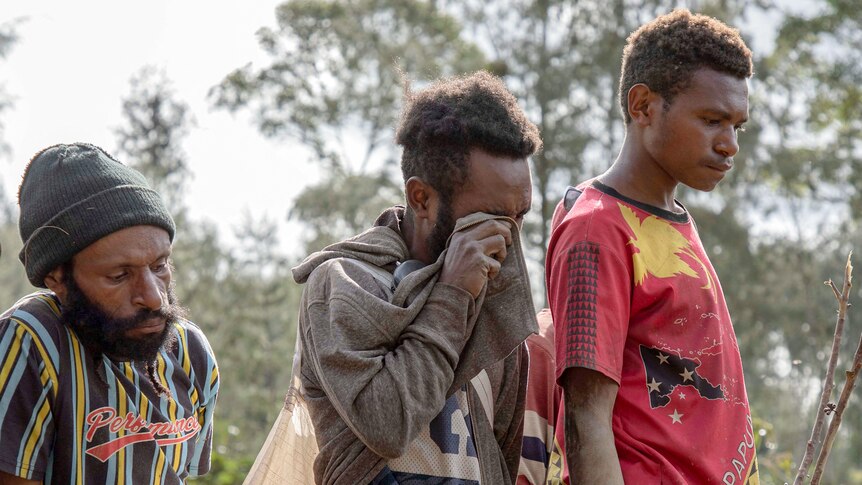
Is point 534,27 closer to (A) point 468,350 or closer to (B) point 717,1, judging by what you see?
(B) point 717,1

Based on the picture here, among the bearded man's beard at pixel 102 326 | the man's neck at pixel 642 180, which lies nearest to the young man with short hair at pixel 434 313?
the man's neck at pixel 642 180

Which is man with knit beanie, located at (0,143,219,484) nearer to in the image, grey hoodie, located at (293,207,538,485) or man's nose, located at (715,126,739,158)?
grey hoodie, located at (293,207,538,485)

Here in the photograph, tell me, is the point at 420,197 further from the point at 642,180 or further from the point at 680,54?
the point at 680,54

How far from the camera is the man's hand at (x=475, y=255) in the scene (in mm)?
2633

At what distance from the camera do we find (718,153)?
9.76 feet

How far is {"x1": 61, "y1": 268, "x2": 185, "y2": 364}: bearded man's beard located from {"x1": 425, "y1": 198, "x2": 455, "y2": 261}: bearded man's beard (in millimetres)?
826

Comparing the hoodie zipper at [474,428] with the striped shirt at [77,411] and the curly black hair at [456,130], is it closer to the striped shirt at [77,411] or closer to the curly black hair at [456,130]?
the curly black hair at [456,130]

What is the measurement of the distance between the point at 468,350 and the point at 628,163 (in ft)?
2.77

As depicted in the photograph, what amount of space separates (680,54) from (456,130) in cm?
75

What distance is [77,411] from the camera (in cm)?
276

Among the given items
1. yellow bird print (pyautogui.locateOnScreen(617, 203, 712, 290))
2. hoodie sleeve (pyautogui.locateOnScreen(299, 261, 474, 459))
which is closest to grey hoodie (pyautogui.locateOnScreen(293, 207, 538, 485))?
hoodie sleeve (pyautogui.locateOnScreen(299, 261, 474, 459))

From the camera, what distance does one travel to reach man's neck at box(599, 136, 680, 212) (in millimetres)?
3082

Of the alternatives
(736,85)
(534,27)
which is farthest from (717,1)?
(736,85)

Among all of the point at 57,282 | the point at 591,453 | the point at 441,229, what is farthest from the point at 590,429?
the point at 57,282
